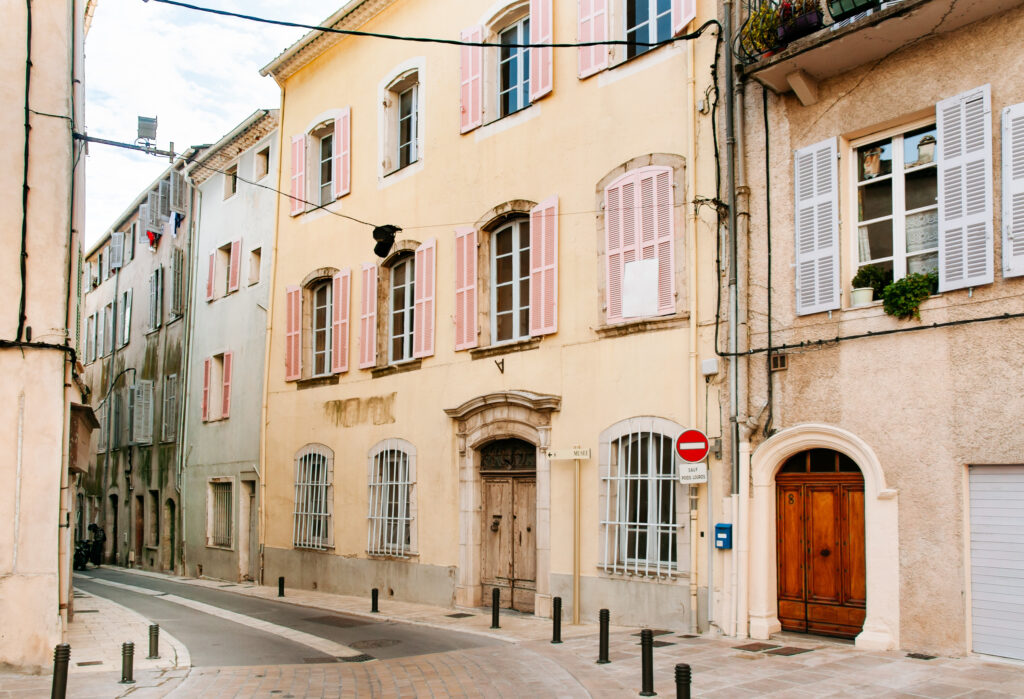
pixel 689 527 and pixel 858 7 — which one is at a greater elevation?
pixel 858 7

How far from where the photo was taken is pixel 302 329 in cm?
2009

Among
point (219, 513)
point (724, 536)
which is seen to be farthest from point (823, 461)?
point (219, 513)

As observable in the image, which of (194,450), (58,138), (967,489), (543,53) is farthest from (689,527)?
(194,450)

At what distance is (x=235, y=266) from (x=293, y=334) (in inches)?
161

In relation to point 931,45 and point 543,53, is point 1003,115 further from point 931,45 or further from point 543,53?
point 543,53

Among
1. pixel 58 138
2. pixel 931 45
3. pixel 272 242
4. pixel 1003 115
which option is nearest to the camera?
Answer: pixel 1003 115

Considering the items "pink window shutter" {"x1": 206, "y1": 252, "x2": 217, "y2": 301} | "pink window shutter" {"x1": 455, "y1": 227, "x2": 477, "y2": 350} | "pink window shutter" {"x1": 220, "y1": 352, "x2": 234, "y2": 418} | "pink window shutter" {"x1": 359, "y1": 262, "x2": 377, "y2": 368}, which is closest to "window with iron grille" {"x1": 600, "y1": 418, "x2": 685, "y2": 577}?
"pink window shutter" {"x1": 455, "y1": 227, "x2": 477, "y2": 350}

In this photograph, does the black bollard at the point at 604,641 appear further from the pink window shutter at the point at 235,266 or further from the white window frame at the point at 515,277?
the pink window shutter at the point at 235,266

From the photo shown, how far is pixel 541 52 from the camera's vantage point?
14.7 m

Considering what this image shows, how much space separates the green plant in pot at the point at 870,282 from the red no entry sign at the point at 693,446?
225 cm

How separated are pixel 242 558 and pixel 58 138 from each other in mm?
13190

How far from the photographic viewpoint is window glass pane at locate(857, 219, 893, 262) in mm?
10430

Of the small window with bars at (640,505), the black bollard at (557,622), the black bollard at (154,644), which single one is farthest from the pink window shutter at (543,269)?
the black bollard at (154,644)

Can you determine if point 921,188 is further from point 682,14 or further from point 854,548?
point 682,14
